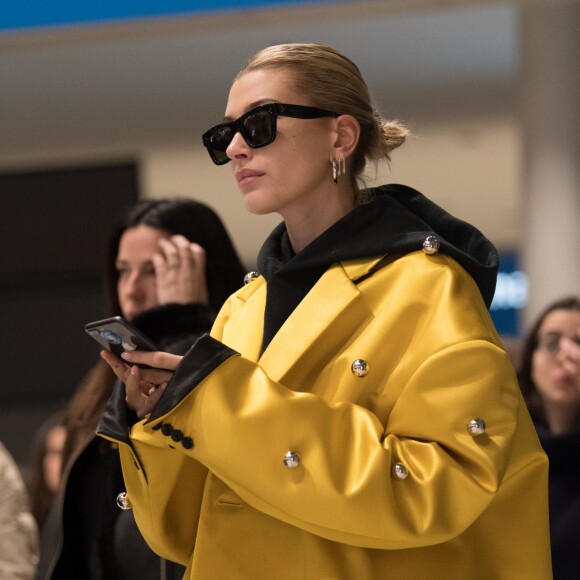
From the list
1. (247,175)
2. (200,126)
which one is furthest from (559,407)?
(200,126)

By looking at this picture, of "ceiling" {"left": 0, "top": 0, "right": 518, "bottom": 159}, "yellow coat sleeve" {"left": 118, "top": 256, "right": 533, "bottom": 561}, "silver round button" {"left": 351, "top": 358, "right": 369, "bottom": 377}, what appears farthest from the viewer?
"ceiling" {"left": 0, "top": 0, "right": 518, "bottom": 159}

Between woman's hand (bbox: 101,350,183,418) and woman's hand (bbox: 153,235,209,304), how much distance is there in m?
0.91

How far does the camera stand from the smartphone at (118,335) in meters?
1.50

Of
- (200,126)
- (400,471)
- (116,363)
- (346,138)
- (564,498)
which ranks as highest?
(346,138)

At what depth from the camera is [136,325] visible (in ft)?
8.12

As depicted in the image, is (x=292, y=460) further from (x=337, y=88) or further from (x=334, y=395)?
(x=337, y=88)

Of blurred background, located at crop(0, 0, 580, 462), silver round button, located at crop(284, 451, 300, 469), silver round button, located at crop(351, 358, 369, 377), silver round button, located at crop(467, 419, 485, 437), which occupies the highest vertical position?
silver round button, located at crop(351, 358, 369, 377)

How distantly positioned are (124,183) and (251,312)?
289 inches

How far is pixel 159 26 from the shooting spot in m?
5.43

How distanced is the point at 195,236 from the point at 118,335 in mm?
1292

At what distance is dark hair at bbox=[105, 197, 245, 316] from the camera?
2.75 meters

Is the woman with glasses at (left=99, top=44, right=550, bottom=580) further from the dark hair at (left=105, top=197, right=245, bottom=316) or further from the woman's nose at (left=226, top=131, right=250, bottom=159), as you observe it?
the dark hair at (left=105, top=197, right=245, bottom=316)

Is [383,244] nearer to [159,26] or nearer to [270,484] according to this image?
[270,484]

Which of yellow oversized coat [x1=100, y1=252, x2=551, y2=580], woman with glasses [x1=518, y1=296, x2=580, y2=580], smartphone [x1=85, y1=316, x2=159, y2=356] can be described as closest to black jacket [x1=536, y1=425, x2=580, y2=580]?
woman with glasses [x1=518, y1=296, x2=580, y2=580]
